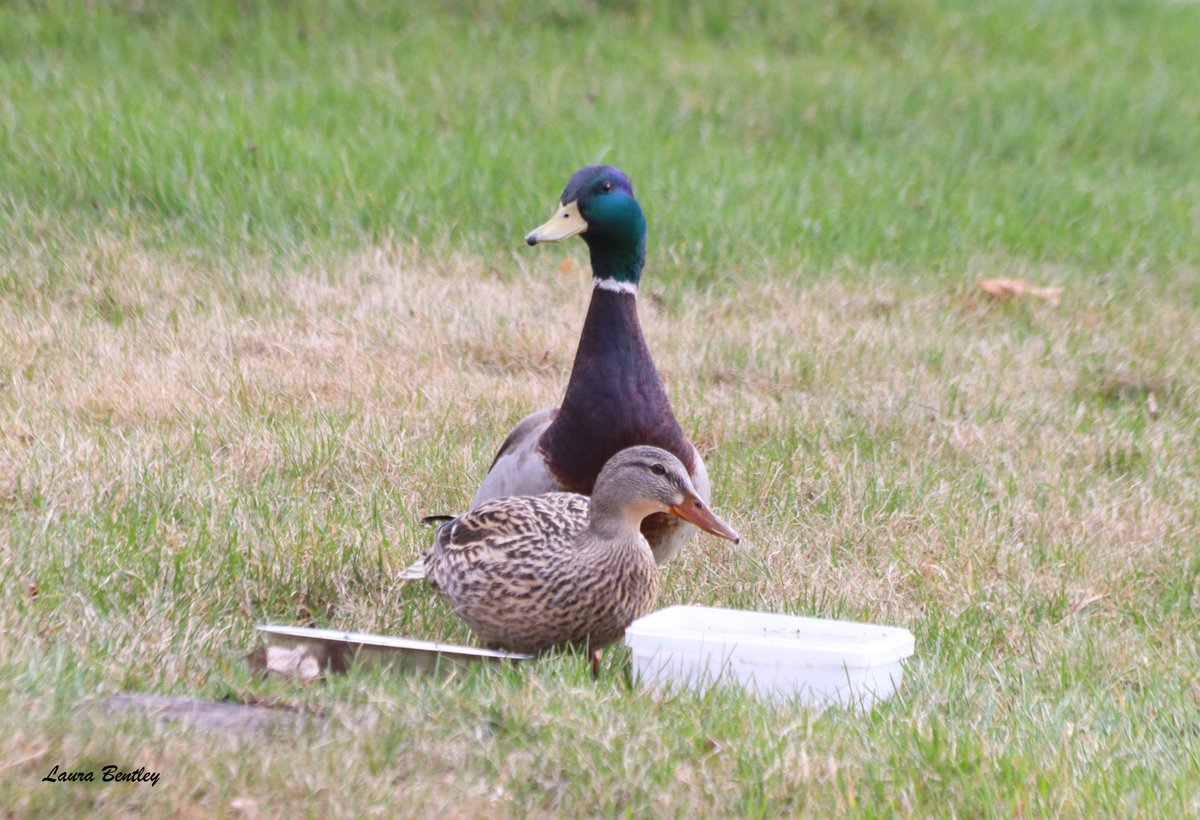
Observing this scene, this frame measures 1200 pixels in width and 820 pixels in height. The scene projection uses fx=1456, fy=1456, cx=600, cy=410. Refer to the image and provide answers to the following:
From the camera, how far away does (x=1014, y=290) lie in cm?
759

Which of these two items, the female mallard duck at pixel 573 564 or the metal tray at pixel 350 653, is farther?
the female mallard duck at pixel 573 564

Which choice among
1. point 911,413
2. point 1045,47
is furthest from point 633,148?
point 1045,47

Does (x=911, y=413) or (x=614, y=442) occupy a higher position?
(x=614, y=442)

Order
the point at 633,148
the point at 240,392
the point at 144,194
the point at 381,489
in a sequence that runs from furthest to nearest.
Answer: the point at 633,148 < the point at 144,194 < the point at 240,392 < the point at 381,489

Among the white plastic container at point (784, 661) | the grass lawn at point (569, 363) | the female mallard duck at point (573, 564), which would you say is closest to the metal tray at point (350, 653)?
the grass lawn at point (569, 363)

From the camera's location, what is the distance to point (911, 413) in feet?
19.7

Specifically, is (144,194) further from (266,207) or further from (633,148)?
(633,148)

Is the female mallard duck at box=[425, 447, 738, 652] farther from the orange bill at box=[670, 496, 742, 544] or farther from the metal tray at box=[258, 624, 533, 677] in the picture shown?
the metal tray at box=[258, 624, 533, 677]

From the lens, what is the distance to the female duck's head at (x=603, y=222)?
4.51 meters

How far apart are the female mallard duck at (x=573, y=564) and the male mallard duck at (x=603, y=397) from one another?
0.41m

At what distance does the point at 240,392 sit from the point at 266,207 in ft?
6.84
